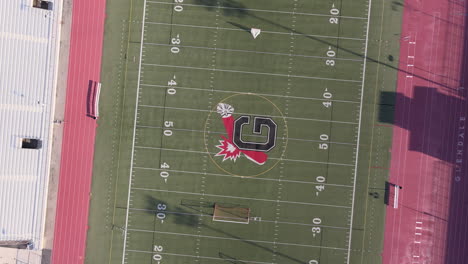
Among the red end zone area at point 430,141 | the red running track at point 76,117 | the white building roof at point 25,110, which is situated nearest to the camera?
the white building roof at point 25,110

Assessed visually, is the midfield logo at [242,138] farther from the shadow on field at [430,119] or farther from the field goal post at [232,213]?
the shadow on field at [430,119]

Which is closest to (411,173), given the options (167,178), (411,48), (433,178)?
(433,178)

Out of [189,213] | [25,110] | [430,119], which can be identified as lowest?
[189,213]

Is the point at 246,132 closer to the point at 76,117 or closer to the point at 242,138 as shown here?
the point at 242,138

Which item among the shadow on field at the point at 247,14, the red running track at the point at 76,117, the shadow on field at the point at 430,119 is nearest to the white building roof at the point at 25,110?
the red running track at the point at 76,117

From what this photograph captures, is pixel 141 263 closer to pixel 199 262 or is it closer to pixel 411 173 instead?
pixel 199 262

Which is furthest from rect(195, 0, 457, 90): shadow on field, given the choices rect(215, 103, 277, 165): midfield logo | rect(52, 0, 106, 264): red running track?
rect(52, 0, 106, 264): red running track

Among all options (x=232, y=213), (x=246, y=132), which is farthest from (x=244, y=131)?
(x=232, y=213)
